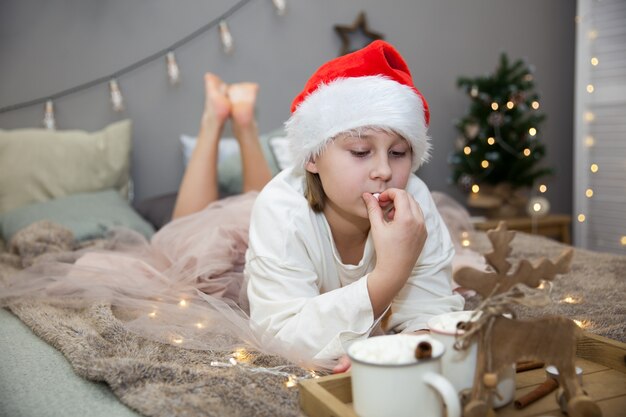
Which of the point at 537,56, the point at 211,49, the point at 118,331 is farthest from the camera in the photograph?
the point at 537,56

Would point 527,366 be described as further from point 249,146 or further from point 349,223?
point 249,146

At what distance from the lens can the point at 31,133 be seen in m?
2.44

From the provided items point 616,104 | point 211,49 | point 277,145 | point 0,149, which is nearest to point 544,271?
point 277,145

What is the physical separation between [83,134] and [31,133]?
Answer: 201 mm

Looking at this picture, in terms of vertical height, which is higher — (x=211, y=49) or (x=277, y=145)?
(x=211, y=49)

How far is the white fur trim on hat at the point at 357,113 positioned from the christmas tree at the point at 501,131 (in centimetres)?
201

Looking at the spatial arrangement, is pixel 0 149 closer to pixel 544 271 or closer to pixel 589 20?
pixel 544 271

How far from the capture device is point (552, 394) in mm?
783

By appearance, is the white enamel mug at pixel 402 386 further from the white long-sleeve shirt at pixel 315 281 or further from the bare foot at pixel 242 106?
the bare foot at pixel 242 106

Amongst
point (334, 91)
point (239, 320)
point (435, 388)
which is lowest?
point (239, 320)

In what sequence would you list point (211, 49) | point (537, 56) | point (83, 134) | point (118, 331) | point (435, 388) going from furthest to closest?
point (537, 56), point (211, 49), point (83, 134), point (118, 331), point (435, 388)

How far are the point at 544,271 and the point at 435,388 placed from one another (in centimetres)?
19

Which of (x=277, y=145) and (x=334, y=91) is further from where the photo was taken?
(x=277, y=145)

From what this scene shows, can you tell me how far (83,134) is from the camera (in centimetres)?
256
